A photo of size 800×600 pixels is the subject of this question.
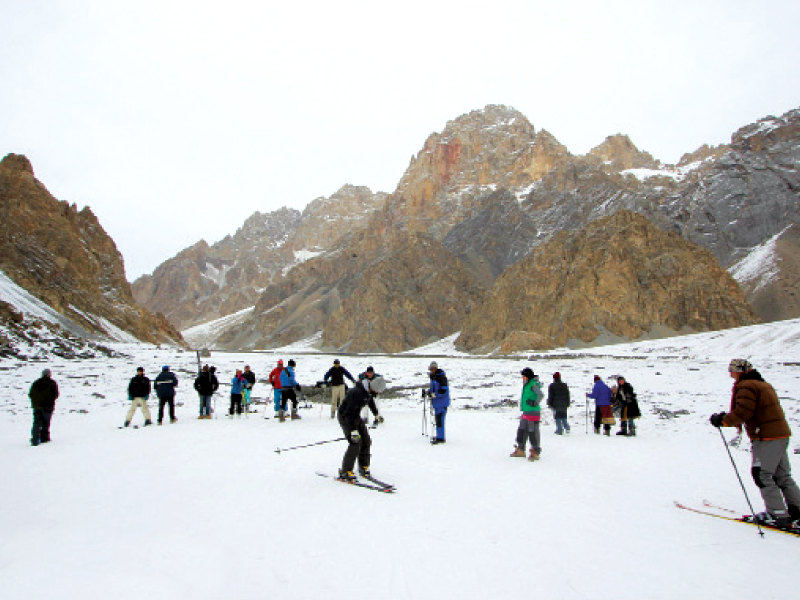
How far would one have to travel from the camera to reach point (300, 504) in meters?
6.82

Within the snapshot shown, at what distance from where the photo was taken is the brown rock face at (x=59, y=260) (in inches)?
2178

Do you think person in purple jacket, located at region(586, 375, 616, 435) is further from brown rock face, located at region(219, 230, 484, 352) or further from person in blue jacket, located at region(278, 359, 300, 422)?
brown rock face, located at region(219, 230, 484, 352)

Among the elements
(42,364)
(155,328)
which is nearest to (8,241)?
(155,328)

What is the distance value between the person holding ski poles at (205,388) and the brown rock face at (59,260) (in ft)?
149

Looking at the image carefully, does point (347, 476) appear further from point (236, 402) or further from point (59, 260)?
point (59, 260)

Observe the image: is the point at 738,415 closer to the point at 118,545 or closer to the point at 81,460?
the point at 118,545

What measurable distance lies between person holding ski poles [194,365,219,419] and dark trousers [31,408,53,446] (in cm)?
460

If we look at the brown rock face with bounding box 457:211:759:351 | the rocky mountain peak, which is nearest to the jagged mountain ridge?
the brown rock face with bounding box 457:211:759:351

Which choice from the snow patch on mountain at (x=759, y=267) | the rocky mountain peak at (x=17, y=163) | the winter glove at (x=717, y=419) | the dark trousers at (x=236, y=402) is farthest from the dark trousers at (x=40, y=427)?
the snow patch on mountain at (x=759, y=267)

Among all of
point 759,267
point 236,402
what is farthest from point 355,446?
point 759,267

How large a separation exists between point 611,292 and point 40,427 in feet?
292

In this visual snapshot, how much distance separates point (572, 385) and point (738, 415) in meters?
19.6

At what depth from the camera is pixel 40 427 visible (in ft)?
39.7

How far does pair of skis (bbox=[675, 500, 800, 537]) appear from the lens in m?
5.99
